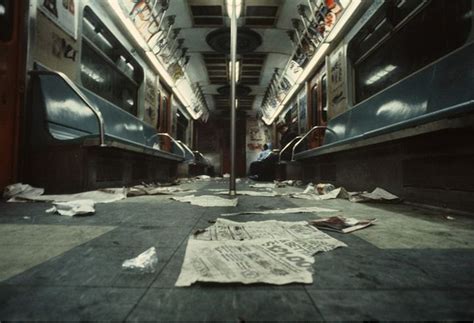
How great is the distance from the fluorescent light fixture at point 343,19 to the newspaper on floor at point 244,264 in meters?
4.03

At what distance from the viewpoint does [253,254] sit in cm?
83

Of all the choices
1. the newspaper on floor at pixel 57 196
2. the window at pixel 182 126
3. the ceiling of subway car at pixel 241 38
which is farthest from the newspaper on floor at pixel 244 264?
the window at pixel 182 126

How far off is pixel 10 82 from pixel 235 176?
2.42 m

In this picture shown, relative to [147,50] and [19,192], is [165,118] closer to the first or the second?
[147,50]

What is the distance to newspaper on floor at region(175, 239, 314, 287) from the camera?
655 mm

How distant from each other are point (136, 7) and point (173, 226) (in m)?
4.30

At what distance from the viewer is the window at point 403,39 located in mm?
2541

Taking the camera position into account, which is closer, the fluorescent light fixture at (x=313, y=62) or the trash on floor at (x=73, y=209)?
the trash on floor at (x=73, y=209)

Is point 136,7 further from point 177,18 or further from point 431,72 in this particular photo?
point 431,72

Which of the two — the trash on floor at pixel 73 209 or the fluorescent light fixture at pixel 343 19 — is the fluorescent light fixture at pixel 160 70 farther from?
the trash on floor at pixel 73 209

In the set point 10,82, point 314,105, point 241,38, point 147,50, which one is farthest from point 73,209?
point 314,105

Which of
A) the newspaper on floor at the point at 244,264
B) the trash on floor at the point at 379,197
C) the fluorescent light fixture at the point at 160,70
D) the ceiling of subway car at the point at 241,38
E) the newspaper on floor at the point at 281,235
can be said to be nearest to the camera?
the newspaper on floor at the point at 244,264

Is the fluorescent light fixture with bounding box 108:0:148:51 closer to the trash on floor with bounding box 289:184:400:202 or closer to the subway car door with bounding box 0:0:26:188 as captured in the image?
the subway car door with bounding box 0:0:26:188

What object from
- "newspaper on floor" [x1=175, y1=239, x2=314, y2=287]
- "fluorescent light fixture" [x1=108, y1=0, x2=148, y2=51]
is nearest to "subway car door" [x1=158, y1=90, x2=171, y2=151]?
"fluorescent light fixture" [x1=108, y1=0, x2=148, y2=51]
